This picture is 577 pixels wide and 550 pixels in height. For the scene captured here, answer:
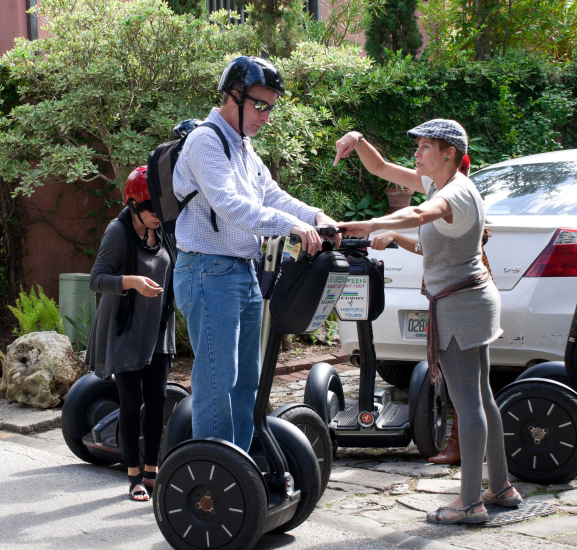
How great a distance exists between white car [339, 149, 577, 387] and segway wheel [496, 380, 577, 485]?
84 cm

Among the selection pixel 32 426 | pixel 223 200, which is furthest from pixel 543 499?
pixel 32 426

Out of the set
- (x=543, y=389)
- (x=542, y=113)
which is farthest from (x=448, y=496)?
(x=542, y=113)

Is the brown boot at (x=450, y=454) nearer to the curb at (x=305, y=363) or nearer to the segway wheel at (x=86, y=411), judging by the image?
the segway wheel at (x=86, y=411)

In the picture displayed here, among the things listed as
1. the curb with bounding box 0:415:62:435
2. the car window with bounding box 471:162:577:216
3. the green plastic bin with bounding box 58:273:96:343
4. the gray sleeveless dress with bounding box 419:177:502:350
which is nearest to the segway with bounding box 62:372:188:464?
the curb with bounding box 0:415:62:435

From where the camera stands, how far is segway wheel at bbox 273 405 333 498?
3.58 metres

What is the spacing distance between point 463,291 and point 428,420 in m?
1.18

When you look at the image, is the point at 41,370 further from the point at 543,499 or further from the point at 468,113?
the point at 468,113

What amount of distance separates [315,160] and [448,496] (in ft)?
21.7

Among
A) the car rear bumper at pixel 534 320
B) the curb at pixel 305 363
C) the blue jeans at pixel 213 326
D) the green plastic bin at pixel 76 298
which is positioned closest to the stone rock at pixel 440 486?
the car rear bumper at pixel 534 320

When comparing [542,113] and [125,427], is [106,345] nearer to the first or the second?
[125,427]

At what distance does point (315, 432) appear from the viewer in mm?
3670

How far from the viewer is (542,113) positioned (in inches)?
485

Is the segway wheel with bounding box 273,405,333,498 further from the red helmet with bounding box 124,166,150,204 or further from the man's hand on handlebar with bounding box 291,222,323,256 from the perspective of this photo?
the red helmet with bounding box 124,166,150,204

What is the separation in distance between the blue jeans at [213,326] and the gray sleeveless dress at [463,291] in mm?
889
